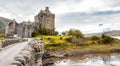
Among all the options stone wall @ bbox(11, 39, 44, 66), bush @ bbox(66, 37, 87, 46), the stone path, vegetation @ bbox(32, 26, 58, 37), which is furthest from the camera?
vegetation @ bbox(32, 26, 58, 37)

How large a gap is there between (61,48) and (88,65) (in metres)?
38.7

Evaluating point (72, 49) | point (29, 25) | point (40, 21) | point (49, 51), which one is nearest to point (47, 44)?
point (49, 51)

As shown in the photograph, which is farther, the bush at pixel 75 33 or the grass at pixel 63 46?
the bush at pixel 75 33

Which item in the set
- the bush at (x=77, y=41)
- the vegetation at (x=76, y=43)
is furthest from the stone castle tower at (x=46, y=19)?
the bush at (x=77, y=41)

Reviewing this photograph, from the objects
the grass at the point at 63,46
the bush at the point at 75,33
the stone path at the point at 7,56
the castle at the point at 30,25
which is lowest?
the grass at the point at 63,46

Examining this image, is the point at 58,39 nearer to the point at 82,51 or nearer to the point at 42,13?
the point at 82,51

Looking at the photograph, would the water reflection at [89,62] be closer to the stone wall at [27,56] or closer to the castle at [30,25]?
the stone wall at [27,56]

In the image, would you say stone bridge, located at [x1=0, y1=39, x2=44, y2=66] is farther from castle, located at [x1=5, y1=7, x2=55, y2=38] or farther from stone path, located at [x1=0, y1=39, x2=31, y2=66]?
castle, located at [x1=5, y1=7, x2=55, y2=38]

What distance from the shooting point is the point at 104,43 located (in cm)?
13338

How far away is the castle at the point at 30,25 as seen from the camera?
418 ft

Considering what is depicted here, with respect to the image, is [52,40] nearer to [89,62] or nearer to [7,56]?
[89,62]

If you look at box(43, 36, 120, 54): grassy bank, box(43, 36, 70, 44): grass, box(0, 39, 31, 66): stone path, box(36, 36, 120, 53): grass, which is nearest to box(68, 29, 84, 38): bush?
box(43, 36, 120, 54): grassy bank

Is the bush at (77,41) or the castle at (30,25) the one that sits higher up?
the castle at (30,25)

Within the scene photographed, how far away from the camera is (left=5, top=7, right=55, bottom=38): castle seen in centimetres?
12738
